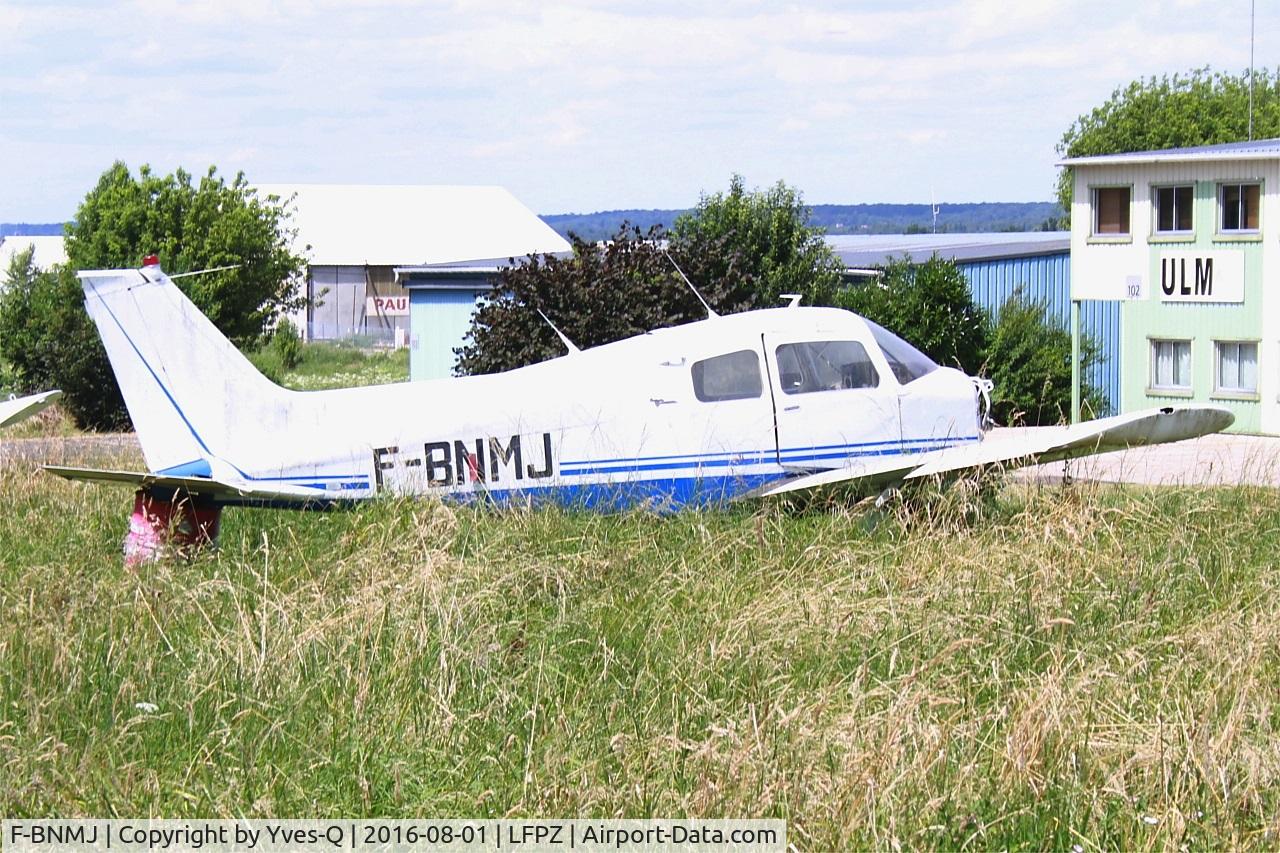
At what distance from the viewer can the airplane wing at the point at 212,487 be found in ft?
30.5

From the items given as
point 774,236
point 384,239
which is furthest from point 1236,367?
point 384,239

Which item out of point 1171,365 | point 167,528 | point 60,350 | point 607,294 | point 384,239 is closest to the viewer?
point 167,528

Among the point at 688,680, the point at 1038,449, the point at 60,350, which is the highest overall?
the point at 60,350

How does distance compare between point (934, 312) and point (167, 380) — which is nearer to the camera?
point (167, 380)

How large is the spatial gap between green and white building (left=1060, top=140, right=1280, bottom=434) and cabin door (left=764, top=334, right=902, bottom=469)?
14378mm

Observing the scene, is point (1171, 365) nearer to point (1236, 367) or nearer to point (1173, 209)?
point (1236, 367)

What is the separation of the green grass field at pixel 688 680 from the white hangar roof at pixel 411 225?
5653cm

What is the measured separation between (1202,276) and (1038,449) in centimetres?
1712

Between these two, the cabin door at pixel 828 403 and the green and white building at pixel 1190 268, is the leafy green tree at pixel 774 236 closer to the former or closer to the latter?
the green and white building at pixel 1190 268

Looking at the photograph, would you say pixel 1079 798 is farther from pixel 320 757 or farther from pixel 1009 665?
pixel 320 757

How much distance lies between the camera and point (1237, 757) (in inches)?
212

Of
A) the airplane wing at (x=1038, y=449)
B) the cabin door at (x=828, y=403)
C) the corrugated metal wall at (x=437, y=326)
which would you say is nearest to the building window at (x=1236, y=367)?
the corrugated metal wall at (x=437, y=326)

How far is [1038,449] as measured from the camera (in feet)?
35.7

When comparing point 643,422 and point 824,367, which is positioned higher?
point 824,367
